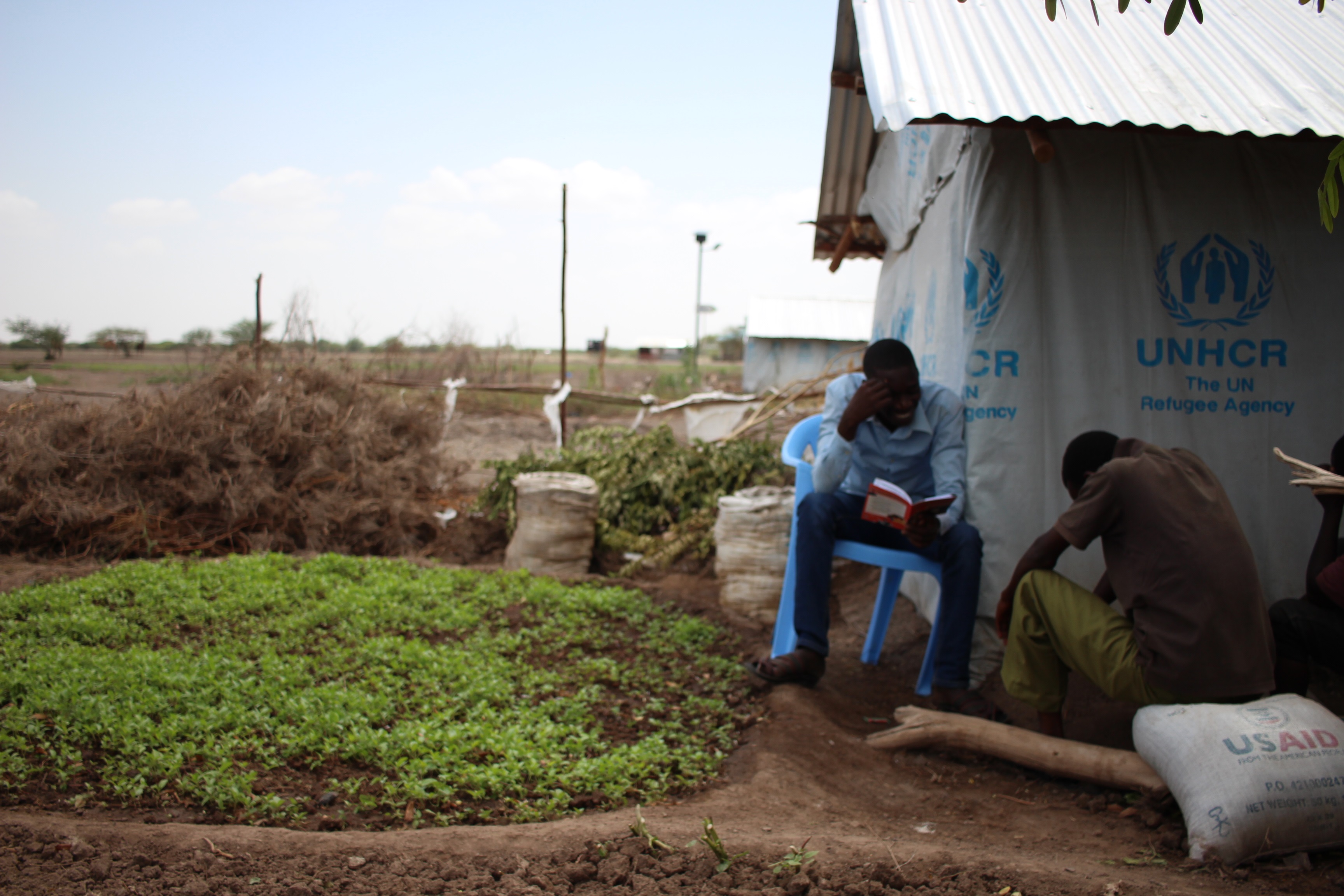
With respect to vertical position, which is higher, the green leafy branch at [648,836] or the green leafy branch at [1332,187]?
the green leafy branch at [1332,187]

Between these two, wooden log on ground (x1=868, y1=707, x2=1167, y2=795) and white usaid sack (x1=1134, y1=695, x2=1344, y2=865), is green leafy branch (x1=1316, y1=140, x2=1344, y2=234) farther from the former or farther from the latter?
wooden log on ground (x1=868, y1=707, x2=1167, y2=795)

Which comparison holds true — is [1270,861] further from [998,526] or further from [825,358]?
[825,358]

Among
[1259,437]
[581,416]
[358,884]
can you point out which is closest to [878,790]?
[358,884]

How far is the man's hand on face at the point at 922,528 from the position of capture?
11.5 feet

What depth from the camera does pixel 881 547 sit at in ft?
12.4

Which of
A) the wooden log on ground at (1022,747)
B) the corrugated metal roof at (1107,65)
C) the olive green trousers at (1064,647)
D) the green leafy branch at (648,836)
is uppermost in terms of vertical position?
the corrugated metal roof at (1107,65)

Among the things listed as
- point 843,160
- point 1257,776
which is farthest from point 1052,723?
point 843,160

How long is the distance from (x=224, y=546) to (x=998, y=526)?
16.7ft

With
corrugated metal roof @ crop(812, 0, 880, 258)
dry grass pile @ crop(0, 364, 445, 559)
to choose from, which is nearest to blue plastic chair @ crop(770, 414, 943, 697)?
corrugated metal roof @ crop(812, 0, 880, 258)

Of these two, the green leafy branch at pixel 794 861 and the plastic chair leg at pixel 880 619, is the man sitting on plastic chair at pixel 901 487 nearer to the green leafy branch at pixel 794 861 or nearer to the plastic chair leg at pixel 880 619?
the plastic chair leg at pixel 880 619

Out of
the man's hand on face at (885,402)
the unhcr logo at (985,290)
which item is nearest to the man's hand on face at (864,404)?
the man's hand on face at (885,402)

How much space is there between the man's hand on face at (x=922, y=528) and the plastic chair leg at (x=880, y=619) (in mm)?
721

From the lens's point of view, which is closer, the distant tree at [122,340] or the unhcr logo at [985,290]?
the unhcr logo at [985,290]

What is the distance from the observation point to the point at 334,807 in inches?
98.3
